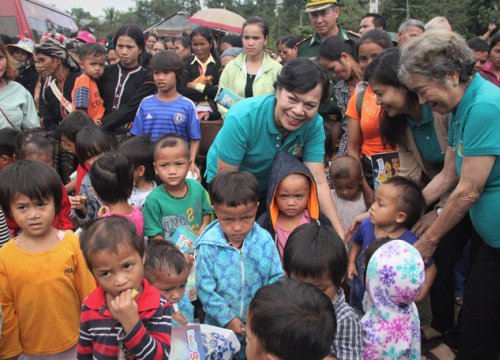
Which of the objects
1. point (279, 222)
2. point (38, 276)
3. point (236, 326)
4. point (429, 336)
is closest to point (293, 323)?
point (236, 326)

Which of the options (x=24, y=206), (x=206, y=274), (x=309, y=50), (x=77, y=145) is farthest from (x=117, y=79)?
(x=206, y=274)

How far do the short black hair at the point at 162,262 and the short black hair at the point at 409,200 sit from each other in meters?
1.43

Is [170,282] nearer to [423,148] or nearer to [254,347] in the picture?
[254,347]

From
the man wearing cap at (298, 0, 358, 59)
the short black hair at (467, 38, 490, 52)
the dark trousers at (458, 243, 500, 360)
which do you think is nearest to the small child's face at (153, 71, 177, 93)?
the man wearing cap at (298, 0, 358, 59)

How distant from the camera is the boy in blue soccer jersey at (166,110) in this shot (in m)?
4.29

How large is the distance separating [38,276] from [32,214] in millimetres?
315

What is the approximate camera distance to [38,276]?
2.30m

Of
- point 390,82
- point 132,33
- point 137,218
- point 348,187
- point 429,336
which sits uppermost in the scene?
point 132,33

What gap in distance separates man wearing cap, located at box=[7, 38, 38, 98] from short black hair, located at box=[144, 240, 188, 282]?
16.6 ft

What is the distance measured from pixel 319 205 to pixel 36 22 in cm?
1120

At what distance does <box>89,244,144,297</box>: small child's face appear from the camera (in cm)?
180

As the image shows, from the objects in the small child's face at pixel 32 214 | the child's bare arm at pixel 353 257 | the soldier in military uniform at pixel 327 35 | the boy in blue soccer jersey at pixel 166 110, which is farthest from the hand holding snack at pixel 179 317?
the soldier in military uniform at pixel 327 35

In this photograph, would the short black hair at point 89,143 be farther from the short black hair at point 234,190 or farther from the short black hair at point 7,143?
the short black hair at point 234,190

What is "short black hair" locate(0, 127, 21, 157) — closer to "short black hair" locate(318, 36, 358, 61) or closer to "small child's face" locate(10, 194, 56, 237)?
"small child's face" locate(10, 194, 56, 237)
